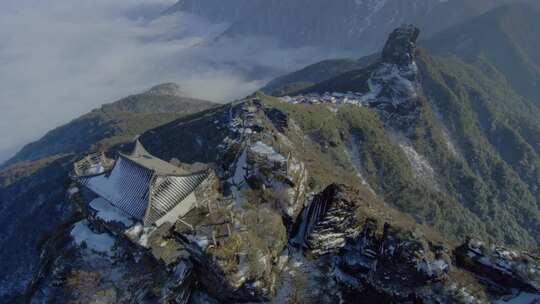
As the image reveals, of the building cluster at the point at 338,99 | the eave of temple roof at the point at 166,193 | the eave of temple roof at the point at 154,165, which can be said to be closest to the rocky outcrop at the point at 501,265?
the eave of temple roof at the point at 166,193

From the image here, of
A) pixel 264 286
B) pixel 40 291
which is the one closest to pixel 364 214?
pixel 264 286

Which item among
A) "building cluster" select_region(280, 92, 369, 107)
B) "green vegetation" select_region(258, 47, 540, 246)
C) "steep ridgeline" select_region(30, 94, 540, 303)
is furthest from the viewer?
"building cluster" select_region(280, 92, 369, 107)

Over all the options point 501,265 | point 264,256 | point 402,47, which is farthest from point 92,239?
point 402,47

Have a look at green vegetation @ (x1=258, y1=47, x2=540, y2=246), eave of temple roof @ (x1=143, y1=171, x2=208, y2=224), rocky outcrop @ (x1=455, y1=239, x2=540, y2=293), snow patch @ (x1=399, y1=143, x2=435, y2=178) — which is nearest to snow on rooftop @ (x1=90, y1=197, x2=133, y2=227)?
eave of temple roof @ (x1=143, y1=171, x2=208, y2=224)

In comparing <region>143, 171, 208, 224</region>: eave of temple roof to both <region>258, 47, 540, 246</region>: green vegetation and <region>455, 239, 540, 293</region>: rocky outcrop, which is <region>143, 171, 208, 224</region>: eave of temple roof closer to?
<region>455, 239, 540, 293</region>: rocky outcrop

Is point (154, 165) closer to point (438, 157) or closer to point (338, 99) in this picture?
point (338, 99)

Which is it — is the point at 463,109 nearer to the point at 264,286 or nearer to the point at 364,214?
the point at 364,214

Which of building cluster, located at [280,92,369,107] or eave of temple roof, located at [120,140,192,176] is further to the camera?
building cluster, located at [280,92,369,107]
